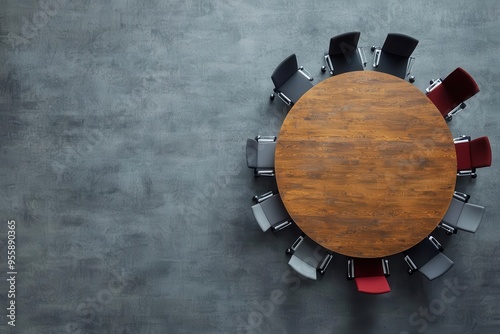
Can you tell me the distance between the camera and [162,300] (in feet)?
18.9

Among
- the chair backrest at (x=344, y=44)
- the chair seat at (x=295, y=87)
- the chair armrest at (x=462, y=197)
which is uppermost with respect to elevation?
the chair backrest at (x=344, y=44)

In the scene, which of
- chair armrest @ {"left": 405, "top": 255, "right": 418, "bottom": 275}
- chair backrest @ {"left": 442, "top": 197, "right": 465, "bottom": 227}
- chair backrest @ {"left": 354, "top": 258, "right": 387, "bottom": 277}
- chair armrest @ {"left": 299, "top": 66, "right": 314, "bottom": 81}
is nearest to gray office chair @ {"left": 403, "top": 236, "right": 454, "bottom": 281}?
chair armrest @ {"left": 405, "top": 255, "right": 418, "bottom": 275}

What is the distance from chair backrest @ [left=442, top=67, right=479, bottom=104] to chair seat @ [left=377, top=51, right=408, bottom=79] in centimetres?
45

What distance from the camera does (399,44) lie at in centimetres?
534

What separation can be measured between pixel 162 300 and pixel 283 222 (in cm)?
170

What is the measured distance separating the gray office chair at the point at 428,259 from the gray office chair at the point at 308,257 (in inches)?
35.4

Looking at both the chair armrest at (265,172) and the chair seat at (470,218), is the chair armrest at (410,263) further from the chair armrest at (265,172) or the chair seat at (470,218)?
the chair armrest at (265,172)

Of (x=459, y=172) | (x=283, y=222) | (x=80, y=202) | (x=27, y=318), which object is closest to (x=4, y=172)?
(x=80, y=202)

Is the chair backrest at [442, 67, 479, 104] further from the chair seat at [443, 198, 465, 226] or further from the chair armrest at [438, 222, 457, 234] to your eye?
the chair armrest at [438, 222, 457, 234]

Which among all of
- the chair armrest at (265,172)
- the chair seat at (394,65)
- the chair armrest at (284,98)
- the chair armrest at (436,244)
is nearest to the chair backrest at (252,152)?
the chair armrest at (265,172)

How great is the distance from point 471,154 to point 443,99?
67 centimetres

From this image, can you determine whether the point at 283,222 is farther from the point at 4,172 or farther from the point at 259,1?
the point at 4,172

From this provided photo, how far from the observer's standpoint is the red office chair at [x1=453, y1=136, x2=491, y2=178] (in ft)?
16.9

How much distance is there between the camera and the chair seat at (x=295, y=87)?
5535 mm
